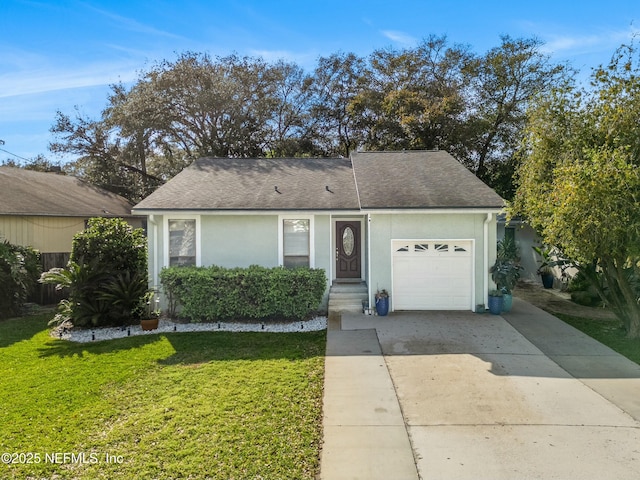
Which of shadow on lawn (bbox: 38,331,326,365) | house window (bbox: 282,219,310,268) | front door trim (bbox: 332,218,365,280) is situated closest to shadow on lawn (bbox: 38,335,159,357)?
shadow on lawn (bbox: 38,331,326,365)

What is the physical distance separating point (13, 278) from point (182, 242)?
16.1ft

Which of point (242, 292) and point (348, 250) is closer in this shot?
point (242, 292)

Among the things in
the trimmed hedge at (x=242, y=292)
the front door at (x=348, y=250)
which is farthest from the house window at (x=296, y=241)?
the front door at (x=348, y=250)

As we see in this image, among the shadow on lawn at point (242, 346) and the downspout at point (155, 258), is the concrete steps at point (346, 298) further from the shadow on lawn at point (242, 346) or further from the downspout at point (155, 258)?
the downspout at point (155, 258)

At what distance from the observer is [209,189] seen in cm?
1172

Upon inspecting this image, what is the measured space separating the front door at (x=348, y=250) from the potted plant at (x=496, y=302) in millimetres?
3854

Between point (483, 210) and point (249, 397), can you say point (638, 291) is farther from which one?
point (249, 397)

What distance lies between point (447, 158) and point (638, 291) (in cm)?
694

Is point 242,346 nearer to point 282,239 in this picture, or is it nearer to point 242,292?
point 242,292

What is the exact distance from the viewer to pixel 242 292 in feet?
32.4

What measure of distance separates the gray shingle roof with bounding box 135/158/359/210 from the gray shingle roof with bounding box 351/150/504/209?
60 centimetres

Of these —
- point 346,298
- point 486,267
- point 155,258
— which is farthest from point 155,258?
point 486,267

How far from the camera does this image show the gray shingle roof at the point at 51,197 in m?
13.7

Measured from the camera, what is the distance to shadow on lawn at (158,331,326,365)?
732cm
